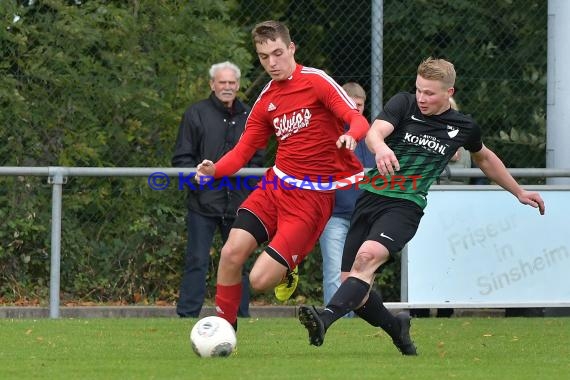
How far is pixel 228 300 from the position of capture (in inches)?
360

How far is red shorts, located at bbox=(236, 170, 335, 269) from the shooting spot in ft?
29.3

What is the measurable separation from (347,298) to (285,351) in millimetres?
936

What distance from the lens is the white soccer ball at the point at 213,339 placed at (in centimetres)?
835

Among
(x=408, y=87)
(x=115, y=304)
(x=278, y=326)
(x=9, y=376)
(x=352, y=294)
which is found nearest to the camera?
(x=9, y=376)

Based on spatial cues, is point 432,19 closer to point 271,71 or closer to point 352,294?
point 271,71

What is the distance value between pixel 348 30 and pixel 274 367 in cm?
657

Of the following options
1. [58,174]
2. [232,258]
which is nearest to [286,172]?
[232,258]

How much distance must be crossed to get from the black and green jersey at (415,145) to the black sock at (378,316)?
2.23 feet

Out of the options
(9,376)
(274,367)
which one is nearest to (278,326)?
(274,367)

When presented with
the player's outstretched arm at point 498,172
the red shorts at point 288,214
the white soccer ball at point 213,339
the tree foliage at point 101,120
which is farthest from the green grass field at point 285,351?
the tree foliage at point 101,120

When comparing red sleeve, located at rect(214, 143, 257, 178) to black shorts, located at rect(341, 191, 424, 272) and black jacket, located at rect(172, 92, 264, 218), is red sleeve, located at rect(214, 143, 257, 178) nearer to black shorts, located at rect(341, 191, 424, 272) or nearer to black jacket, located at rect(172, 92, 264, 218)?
black shorts, located at rect(341, 191, 424, 272)

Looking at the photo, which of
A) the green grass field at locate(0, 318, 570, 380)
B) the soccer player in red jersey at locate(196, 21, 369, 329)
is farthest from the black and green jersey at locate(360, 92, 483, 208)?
the green grass field at locate(0, 318, 570, 380)

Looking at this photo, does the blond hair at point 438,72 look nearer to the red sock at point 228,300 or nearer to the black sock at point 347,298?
the black sock at point 347,298

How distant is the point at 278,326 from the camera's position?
1108cm
